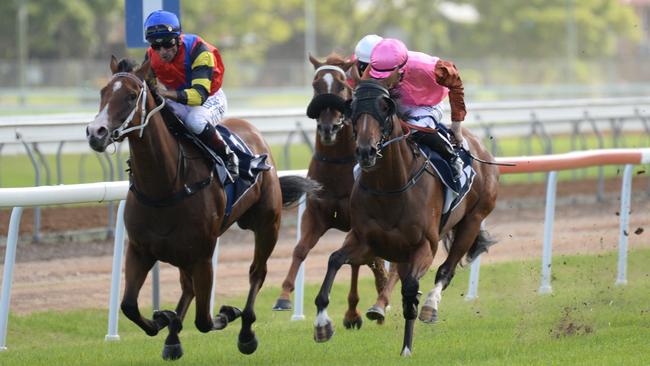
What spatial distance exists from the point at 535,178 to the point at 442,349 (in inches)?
496

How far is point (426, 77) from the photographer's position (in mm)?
7828

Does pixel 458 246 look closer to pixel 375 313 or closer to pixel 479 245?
pixel 479 245

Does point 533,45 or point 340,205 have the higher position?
point 340,205

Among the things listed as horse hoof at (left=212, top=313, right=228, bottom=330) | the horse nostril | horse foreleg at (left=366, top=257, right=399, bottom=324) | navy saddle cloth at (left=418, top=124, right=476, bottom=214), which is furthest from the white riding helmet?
the horse nostril

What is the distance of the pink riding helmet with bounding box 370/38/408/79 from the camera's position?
730cm

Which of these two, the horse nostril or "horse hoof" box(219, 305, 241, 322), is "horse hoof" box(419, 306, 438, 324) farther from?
the horse nostril

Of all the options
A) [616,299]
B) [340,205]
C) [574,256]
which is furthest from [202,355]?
[574,256]

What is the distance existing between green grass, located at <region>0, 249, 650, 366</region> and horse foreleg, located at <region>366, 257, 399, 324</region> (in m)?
0.19

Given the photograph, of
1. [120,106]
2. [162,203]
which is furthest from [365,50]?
[120,106]

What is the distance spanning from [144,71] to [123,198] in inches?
65.8

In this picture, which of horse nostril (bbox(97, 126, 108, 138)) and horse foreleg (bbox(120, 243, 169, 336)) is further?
horse foreleg (bbox(120, 243, 169, 336))

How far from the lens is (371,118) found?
6.72 meters

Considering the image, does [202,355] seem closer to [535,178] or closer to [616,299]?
[616,299]

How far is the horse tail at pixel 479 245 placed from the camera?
8680mm
